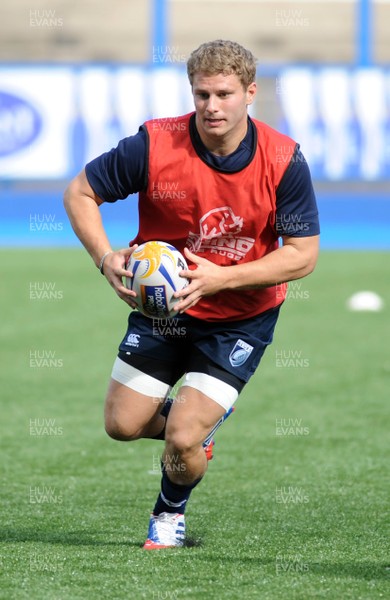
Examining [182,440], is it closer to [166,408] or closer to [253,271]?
[166,408]

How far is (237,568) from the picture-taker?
177 inches

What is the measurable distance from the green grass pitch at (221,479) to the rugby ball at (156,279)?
1.06 meters

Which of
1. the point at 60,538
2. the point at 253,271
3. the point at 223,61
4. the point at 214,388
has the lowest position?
the point at 60,538

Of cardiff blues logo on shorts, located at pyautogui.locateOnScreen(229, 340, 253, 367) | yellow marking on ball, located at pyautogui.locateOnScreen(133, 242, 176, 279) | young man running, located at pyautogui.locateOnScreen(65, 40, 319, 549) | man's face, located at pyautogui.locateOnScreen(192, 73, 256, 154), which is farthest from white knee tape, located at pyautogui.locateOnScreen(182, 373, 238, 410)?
man's face, located at pyautogui.locateOnScreen(192, 73, 256, 154)

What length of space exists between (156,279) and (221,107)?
2.60 ft

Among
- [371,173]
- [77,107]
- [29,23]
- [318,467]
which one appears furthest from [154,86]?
[318,467]

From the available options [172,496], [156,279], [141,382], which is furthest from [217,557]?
[156,279]

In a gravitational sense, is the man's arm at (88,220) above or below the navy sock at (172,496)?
above

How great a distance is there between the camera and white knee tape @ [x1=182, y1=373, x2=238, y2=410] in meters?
4.91

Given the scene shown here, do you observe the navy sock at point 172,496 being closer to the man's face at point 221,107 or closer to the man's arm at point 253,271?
the man's arm at point 253,271

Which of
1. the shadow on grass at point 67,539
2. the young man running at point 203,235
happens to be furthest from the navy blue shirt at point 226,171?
the shadow on grass at point 67,539

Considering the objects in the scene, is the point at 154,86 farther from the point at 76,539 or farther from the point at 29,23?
the point at 76,539

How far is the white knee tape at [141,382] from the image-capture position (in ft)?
16.6

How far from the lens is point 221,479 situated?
6.55 metres
